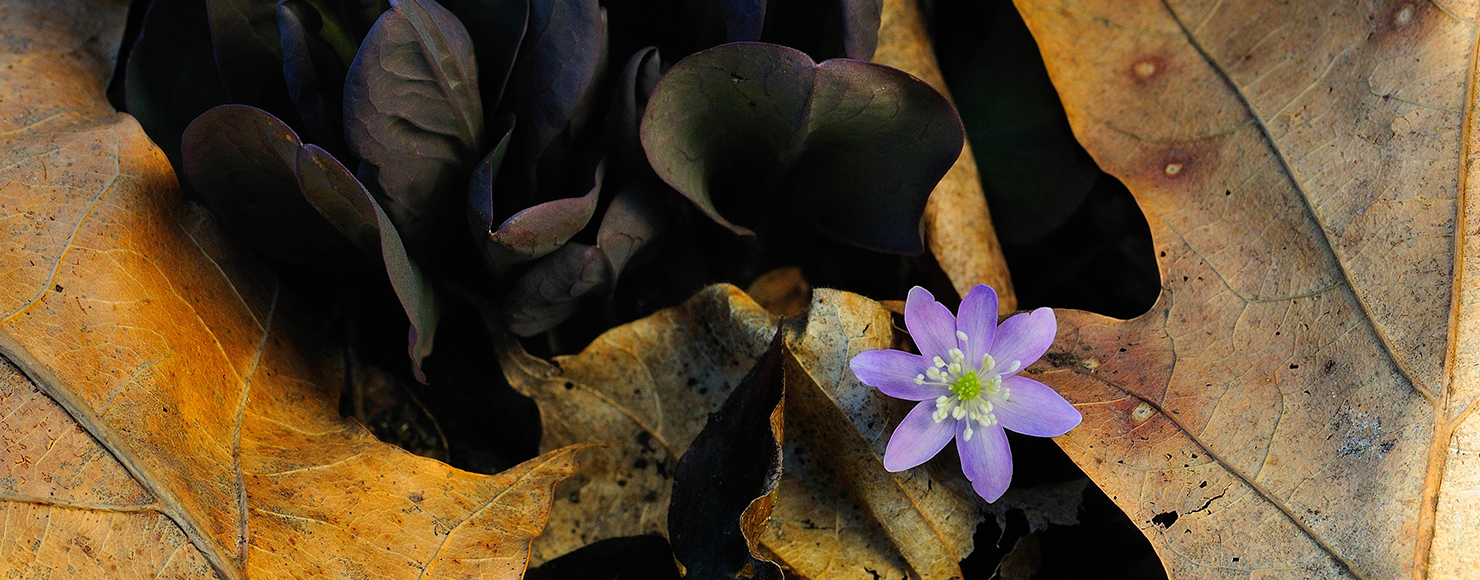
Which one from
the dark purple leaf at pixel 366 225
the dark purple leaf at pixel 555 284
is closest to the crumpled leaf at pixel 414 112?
the dark purple leaf at pixel 366 225

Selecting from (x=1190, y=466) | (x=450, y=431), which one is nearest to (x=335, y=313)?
(x=450, y=431)

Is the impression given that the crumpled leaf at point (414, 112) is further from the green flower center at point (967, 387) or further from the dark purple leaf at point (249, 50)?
the green flower center at point (967, 387)

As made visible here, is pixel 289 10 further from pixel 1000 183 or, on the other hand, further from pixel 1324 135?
pixel 1324 135

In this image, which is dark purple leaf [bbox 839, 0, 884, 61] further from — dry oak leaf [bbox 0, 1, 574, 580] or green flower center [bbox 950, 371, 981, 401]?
dry oak leaf [bbox 0, 1, 574, 580]

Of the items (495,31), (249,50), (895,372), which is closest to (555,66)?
(495,31)

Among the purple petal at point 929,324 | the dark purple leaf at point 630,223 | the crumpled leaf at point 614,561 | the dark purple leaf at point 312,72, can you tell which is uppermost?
the dark purple leaf at point 312,72

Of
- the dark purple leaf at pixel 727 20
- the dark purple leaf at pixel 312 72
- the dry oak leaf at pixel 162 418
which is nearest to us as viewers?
the dry oak leaf at pixel 162 418

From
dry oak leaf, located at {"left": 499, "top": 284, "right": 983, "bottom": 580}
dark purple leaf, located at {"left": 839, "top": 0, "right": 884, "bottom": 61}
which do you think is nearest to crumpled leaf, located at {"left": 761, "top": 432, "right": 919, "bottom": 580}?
dry oak leaf, located at {"left": 499, "top": 284, "right": 983, "bottom": 580}
